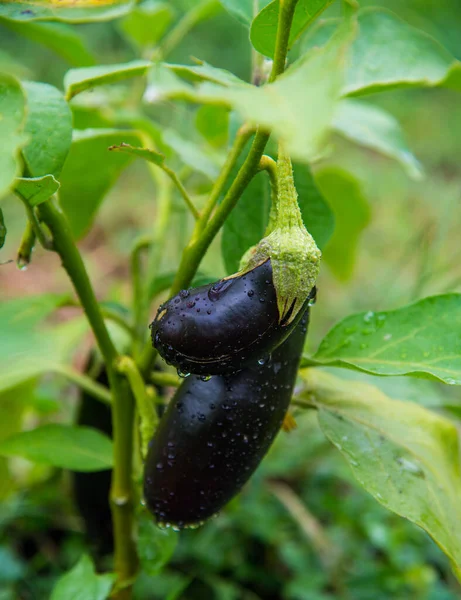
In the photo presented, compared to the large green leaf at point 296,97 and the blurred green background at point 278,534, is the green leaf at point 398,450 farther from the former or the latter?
the large green leaf at point 296,97

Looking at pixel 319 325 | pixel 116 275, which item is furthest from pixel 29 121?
pixel 116 275

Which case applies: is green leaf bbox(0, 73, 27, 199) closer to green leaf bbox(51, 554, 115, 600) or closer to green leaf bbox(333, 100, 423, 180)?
green leaf bbox(51, 554, 115, 600)

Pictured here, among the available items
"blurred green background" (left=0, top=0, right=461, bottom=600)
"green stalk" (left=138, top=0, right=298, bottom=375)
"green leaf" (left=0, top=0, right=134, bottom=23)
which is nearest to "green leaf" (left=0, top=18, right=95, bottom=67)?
"blurred green background" (left=0, top=0, right=461, bottom=600)

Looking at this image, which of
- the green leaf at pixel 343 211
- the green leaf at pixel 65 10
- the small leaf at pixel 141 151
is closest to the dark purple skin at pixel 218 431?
the small leaf at pixel 141 151

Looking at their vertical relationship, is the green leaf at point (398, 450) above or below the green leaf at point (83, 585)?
above

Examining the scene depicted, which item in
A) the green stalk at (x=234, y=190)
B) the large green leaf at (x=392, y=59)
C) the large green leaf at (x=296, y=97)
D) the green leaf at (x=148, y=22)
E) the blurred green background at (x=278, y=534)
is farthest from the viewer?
the green leaf at (x=148, y=22)

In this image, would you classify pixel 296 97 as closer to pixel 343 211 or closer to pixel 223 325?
pixel 223 325
